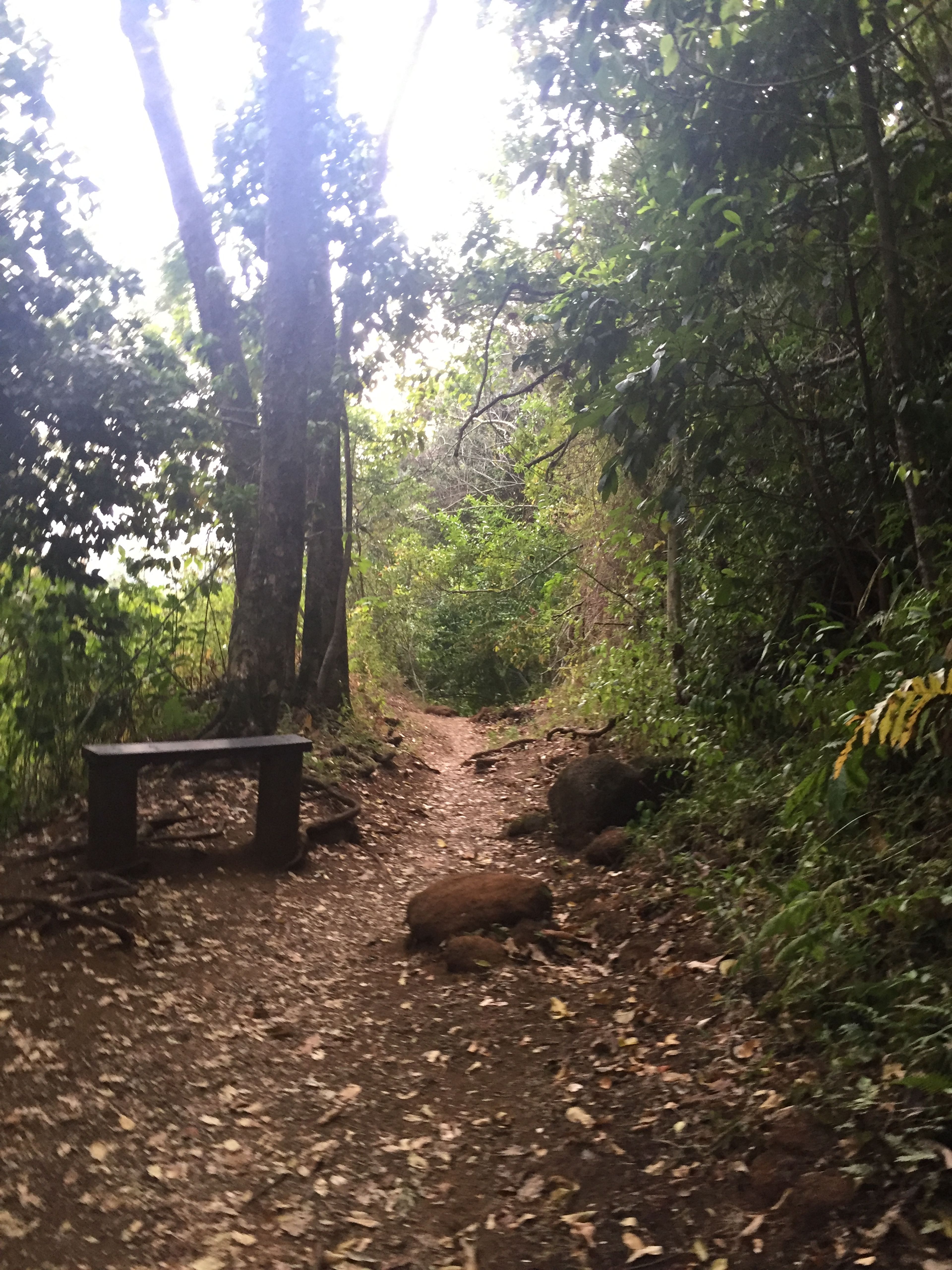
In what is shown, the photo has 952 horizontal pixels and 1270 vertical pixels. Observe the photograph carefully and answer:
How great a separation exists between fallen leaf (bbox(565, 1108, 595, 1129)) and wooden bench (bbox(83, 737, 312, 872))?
2.98 metres

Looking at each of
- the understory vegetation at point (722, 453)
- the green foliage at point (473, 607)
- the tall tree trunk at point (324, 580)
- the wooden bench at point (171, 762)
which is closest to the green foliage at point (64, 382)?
the understory vegetation at point (722, 453)

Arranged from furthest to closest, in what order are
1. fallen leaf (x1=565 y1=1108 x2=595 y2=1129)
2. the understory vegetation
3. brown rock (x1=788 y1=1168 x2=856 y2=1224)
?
1. the understory vegetation
2. fallen leaf (x1=565 y1=1108 x2=595 y2=1129)
3. brown rock (x1=788 y1=1168 x2=856 y2=1224)

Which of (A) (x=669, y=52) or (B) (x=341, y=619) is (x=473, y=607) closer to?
(B) (x=341, y=619)

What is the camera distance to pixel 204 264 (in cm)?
852

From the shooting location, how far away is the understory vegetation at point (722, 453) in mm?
3924

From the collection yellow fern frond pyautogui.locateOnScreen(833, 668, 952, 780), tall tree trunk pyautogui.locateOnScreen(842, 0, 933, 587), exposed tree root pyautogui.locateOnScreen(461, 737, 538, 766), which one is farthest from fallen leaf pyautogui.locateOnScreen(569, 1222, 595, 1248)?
exposed tree root pyautogui.locateOnScreen(461, 737, 538, 766)

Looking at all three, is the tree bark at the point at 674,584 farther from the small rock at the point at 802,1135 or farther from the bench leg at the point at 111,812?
the small rock at the point at 802,1135

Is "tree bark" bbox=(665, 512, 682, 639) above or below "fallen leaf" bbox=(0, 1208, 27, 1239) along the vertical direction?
above

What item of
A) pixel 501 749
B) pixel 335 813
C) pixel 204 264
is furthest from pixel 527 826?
pixel 204 264

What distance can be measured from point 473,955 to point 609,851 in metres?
1.70

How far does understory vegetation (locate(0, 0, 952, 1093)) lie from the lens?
392 cm

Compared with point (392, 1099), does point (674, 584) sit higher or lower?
higher

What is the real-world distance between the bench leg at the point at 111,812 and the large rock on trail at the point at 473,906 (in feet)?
5.33

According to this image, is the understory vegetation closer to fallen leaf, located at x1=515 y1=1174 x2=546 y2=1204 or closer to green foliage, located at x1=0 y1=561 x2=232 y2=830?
green foliage, located at x1=0 y1=561 x2=232 y2=830
